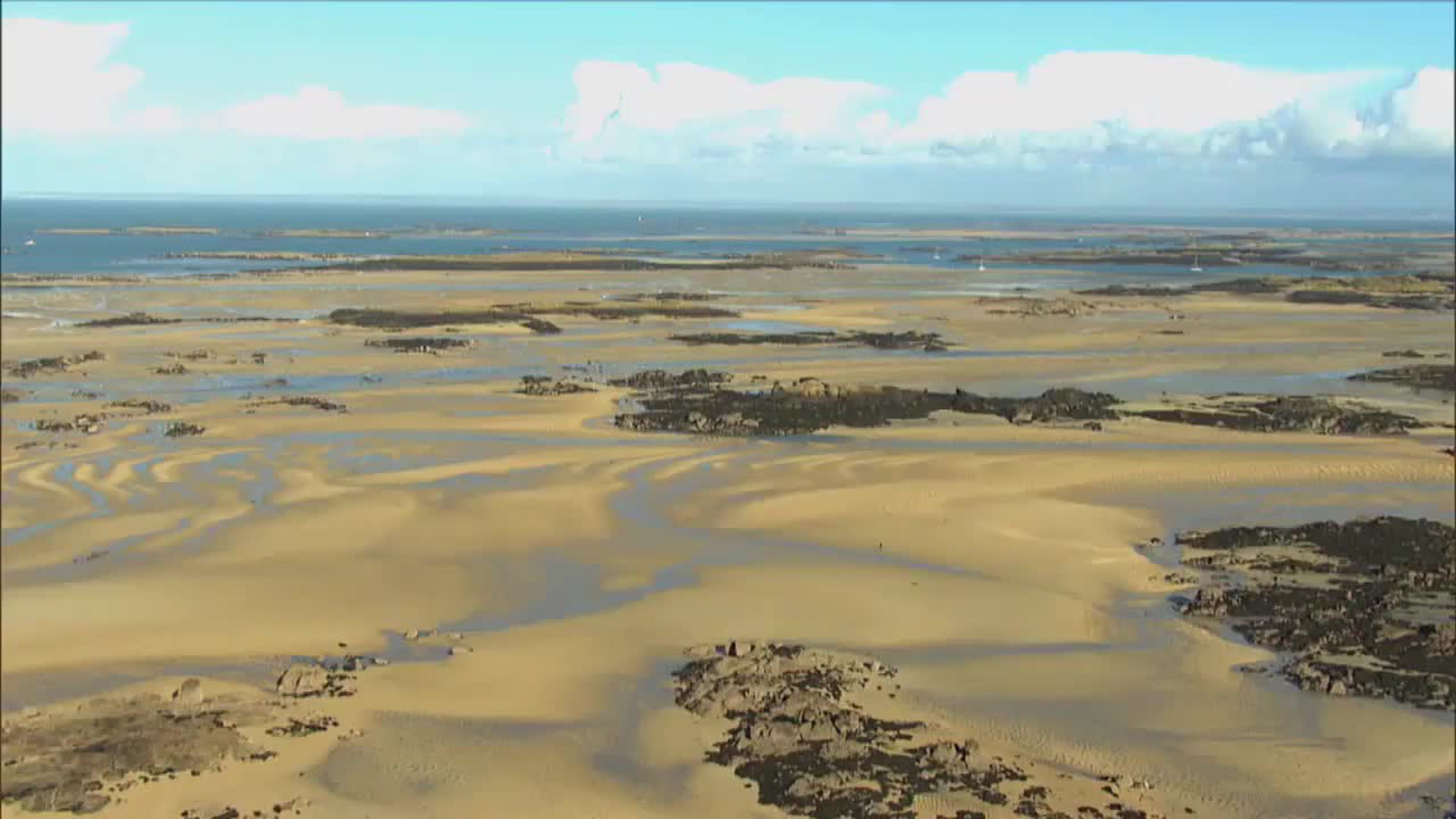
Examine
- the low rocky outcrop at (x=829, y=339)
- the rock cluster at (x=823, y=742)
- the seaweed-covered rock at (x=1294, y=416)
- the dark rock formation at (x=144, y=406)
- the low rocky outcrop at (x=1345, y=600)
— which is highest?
the low rocky outcrop at (x=829, y=339)

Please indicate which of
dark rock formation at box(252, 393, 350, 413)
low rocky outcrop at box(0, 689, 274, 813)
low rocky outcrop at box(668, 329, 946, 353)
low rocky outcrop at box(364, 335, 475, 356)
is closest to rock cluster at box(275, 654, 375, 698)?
low rocky outcrop at box(0, 689, 274, 813)

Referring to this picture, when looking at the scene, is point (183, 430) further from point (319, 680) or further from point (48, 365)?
point (319, 680)

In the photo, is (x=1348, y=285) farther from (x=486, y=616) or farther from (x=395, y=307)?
(x=486, y=616)

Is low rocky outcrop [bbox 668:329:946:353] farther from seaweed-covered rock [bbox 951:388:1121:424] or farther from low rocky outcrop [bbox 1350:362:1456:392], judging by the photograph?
low rocky outcrop [bbox 1350:362:1456:392]

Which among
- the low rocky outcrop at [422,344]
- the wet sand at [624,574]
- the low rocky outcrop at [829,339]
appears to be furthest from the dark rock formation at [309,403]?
the low rocky outcrop at [829,339]

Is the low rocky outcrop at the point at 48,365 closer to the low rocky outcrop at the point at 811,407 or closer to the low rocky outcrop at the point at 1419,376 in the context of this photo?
the low rocky outcrop at the point at 811,407

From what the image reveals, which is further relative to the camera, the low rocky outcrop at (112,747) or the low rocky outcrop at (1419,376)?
the low rocky outcrop at (1419,376)

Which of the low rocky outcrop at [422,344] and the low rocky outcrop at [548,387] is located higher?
the low rocky outcrop at [422,344]

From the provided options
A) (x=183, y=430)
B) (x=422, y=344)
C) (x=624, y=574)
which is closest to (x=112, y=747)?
(x=624, y=574)

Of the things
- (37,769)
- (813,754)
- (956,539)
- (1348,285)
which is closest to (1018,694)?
(813,754)
